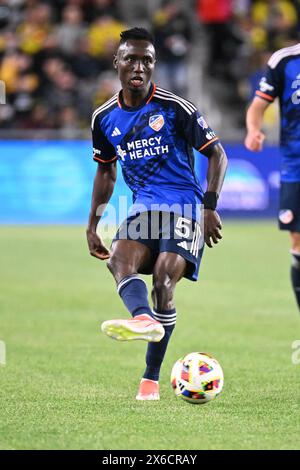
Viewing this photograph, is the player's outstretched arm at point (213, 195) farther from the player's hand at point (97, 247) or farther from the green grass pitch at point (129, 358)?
the green grass pitch at point (129, 358)

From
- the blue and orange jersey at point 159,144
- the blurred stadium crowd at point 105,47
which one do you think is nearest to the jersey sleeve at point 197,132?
the blue and orange jersey at point 159,144

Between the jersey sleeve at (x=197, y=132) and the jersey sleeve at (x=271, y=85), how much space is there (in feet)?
4.97

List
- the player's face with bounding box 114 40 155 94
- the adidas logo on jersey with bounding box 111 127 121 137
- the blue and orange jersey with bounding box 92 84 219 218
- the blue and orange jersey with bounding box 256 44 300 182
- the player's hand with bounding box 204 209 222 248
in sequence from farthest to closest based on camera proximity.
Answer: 1. the blue and orange jersey with bounding box 256 44 300 182
2. the adidas logo on jersey with bounding box 111 127 121 137
3. the blue and orange jersey with bounding box 92 84 219 218
4. the player's face with bounding box 114 40 155 94
5. the player's hand with bounding box 204 209 222 248

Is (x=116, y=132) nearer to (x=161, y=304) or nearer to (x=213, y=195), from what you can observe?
(x=213, y=195)

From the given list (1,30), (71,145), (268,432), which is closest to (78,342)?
(268,432)

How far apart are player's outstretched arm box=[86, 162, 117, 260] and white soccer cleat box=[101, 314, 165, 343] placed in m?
1.16

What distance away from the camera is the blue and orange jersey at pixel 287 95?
25.9ft

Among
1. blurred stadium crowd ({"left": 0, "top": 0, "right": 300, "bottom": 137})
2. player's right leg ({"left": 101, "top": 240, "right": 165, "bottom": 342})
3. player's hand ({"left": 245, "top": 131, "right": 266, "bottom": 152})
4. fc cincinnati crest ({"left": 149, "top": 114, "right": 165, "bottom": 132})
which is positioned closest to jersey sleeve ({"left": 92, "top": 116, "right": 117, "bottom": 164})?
fc cincinnati crest ({"left": 149, "top": 114, "right": 165, "bottom": 132})

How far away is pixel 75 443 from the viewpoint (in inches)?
202

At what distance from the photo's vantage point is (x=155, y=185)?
670 centimetres

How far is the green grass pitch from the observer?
5.43 m

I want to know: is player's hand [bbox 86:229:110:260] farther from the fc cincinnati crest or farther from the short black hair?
the short black hair
